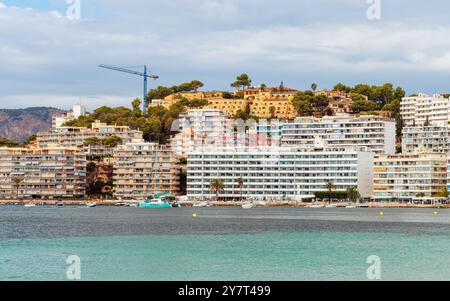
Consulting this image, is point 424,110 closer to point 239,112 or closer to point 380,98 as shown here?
point 380,98

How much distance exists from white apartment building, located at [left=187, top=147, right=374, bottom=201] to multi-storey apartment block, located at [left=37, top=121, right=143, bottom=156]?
76.4ft

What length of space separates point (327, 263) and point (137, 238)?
1935 centimetres

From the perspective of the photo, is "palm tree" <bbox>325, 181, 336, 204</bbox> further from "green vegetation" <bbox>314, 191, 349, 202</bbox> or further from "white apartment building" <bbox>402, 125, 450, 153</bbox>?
"white apartment building" <bbox>402, 125, 450, 153</bbox>

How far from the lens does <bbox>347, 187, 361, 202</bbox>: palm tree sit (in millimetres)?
135375

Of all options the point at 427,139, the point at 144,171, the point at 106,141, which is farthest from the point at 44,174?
the point at 427,139

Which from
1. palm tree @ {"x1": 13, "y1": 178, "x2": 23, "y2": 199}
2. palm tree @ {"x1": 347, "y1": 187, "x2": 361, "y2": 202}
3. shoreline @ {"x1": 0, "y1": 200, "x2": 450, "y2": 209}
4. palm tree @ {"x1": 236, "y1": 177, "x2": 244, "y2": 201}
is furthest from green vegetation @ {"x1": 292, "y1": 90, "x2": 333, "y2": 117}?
palm tree @ {"x1": 13, "y1": 178, "x2": 23, "y2": 199}

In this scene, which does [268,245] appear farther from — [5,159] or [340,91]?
[340,91]

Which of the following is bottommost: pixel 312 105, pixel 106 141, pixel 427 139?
pixel 106 141

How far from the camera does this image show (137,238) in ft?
195

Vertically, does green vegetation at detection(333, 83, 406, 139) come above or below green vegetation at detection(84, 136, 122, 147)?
above

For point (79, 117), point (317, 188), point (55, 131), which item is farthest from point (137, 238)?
point (79, 117)

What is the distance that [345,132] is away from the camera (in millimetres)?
155125

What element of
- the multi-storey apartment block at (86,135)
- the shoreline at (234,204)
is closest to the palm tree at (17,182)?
the shoreline at (234,204)

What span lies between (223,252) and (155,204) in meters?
83.3
